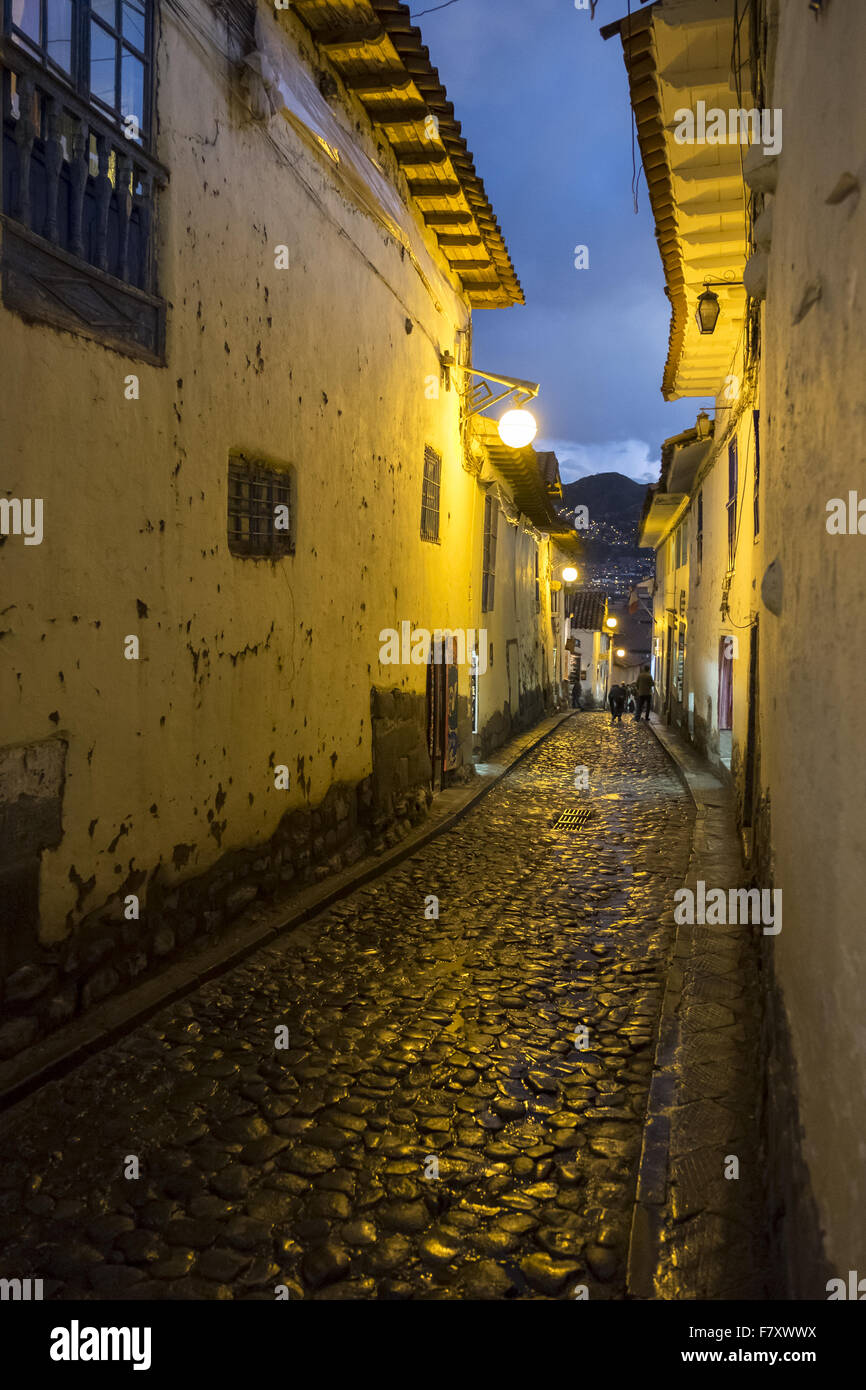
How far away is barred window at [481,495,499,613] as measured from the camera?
1641cm

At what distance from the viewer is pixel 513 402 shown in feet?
40.8

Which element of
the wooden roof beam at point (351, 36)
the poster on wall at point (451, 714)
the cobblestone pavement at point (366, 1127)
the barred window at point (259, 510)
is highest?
the wooden roof beam at point (351, 36)

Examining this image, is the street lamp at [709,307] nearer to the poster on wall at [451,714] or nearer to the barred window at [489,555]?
the poster on wall at [451,714]

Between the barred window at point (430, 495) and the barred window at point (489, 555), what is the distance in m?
4.11

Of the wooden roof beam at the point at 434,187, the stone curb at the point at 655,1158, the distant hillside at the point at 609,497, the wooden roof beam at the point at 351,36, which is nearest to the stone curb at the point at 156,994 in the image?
the stone curb at the point at 655,1158

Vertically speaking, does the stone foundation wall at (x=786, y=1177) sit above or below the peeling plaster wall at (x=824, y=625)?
below

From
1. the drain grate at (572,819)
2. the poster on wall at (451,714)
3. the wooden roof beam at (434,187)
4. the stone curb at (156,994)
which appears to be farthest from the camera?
the poster on wall at (451,714)

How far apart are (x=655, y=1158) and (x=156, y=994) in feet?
9.66

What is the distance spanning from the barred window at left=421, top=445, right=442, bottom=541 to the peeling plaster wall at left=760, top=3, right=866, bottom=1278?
7476mm

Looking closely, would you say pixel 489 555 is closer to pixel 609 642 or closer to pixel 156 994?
pixel 156 994

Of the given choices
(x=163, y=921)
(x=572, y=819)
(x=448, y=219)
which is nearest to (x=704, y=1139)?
(x=163, y=921)

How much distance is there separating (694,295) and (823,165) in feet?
25.5

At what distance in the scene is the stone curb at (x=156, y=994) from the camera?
421 cm
